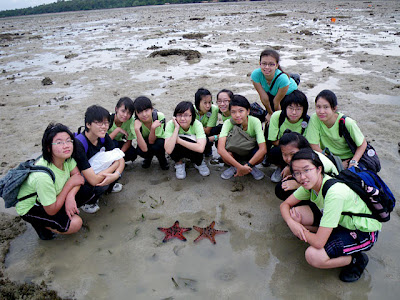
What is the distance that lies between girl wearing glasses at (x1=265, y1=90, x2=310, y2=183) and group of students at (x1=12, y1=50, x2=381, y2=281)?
0.01 meters

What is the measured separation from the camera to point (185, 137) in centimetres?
445

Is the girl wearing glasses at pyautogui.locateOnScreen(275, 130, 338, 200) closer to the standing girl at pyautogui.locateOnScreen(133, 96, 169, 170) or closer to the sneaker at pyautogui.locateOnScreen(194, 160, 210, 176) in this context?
the sneaker at pyautogui.locateOnScreen(194, 160, 210, 176)

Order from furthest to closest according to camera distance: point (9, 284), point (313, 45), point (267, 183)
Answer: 1. point (313, 45)
2. point (267, 183)
3. point (9, 284)

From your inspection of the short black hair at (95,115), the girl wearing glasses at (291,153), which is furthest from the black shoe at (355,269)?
the short black hair at (95,115)

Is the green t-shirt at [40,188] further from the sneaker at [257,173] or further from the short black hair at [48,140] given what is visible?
the sneaker at [257,173]

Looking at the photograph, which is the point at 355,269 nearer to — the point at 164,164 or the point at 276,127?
the point at 276,127

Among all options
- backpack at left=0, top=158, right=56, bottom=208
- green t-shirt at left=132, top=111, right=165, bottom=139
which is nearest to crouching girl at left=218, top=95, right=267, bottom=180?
green t-shirt at left=132, top=111, right=165, bottom=139

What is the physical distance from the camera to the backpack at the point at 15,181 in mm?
2881

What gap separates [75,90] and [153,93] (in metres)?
2.69

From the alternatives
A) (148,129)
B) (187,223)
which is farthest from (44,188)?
(148,129)

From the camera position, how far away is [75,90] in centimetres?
874

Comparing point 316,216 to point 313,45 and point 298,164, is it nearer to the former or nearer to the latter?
point 298,164

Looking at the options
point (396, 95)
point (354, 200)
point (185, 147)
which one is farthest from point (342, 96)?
point (354, 200)

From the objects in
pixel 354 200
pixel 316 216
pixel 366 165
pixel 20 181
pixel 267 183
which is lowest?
pixel 267 183
